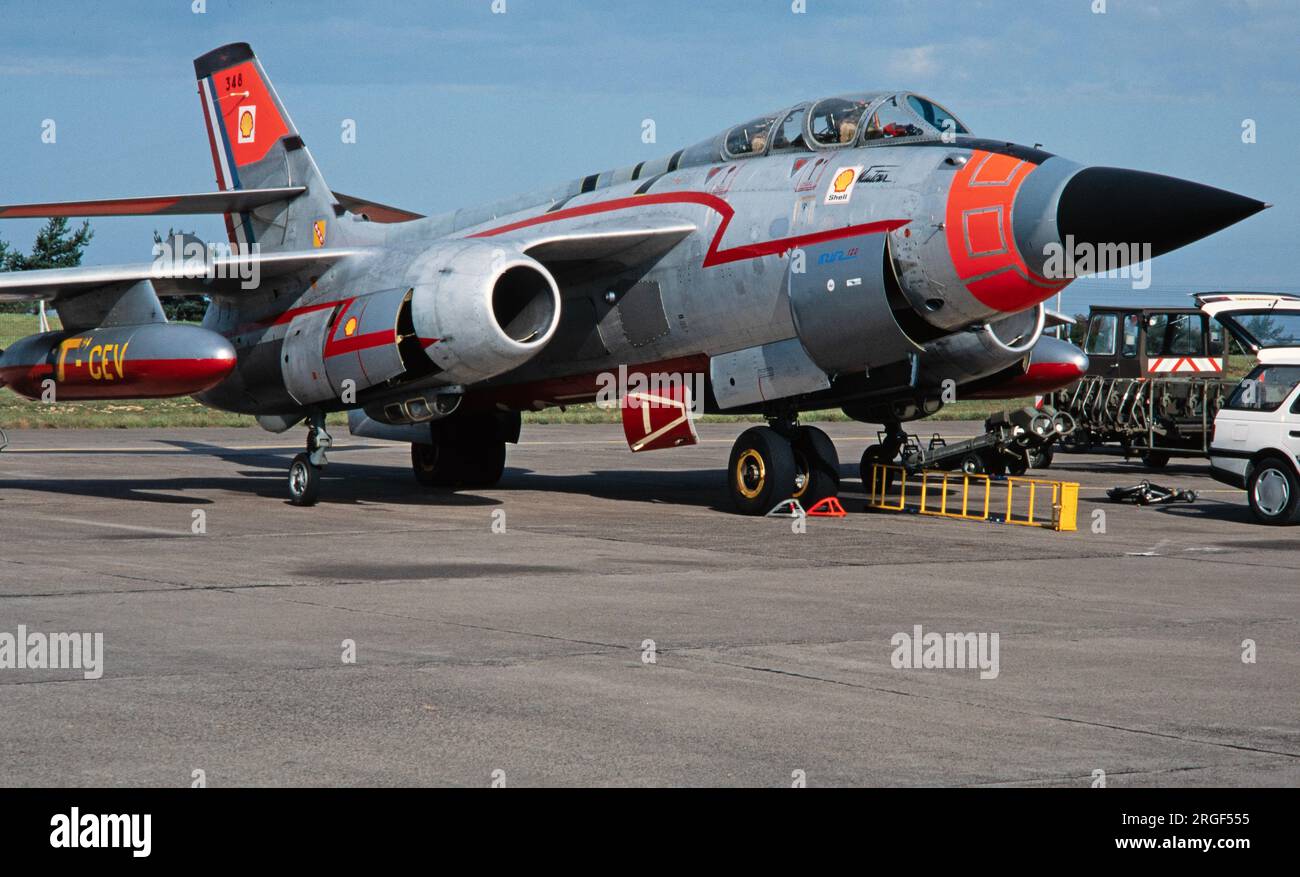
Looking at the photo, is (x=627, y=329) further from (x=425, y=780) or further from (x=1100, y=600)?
(x=425, y=780)

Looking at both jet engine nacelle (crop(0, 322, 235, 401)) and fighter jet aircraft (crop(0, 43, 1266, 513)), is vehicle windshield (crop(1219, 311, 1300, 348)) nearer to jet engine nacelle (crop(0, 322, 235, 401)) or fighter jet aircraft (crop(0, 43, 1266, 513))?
Result: fighter jet aircraft (crop(0, 43, 1266, 513))

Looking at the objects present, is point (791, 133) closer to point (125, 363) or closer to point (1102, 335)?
point (125, 363)

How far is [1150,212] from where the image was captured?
44.4 ft

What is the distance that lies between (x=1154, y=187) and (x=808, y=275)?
11.7ft

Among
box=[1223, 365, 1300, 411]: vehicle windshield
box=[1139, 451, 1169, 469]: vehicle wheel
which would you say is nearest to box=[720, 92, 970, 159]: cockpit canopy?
box=[1223, 365, 1300, 411]: vehicle windshield

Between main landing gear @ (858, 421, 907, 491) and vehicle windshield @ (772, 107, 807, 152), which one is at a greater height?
vehicle windshield @ (772, 107, 807, 152)

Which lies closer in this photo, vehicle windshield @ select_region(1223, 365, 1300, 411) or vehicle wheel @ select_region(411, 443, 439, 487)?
vehicle windshield @ select_region(1223, 365, 1300, 411)

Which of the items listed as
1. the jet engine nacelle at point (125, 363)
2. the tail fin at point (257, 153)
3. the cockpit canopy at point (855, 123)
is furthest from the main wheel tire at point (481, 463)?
the cockpit canopy at point (855, 123)

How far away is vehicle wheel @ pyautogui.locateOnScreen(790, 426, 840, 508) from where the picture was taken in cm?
1744

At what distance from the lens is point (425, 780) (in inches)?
230

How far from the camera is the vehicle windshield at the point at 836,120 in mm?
16031

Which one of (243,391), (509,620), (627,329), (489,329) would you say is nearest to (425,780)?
(509,620)

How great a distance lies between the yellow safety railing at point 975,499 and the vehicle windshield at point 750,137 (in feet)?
14.8

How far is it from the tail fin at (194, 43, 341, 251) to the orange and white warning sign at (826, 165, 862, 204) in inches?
319
